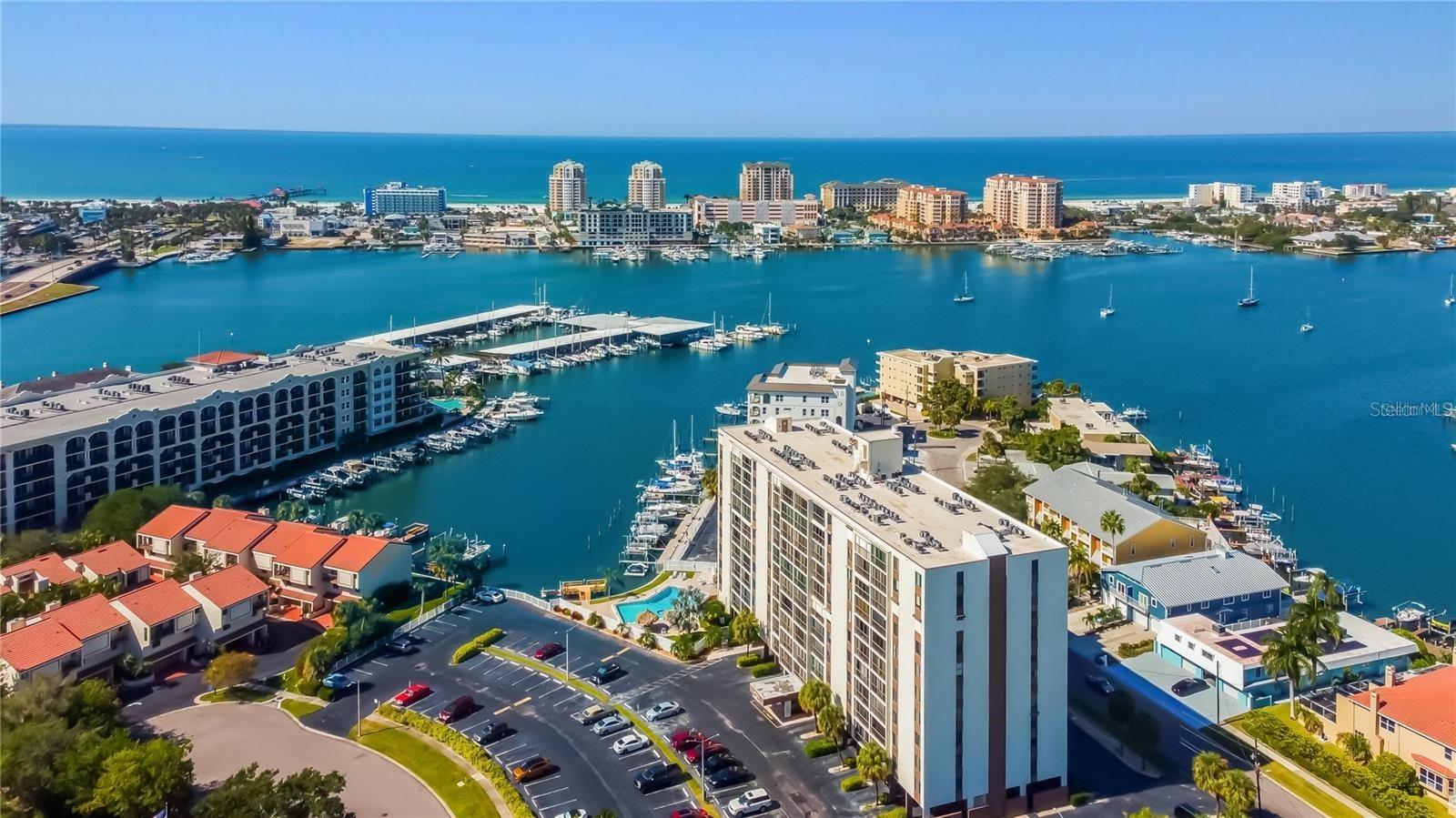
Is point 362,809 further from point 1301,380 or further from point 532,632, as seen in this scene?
point 1301,380

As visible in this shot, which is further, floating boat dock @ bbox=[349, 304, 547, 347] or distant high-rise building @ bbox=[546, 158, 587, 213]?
distant high-rise building @ bbox=[546, 158, 587, 213]

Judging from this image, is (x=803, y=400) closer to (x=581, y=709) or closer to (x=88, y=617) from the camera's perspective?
(x=581, y=709)

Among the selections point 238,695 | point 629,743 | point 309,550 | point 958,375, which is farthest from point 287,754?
point 958,375

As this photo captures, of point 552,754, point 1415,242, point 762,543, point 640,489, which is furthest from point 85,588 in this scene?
point 1415,242

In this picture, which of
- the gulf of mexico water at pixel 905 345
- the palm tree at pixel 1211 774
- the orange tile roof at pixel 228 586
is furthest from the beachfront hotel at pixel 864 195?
the palm tree at pixel 1211 774

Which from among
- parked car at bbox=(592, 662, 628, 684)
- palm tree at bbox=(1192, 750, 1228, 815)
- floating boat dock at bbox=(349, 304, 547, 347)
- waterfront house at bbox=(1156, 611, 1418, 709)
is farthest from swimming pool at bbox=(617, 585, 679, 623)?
floating boat dock at bbox=(349, 304, 547, 347)

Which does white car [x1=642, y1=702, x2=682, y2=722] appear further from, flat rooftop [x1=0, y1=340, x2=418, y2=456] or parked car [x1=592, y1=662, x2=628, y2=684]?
flat rooftop [x1=0, y1=340, x2=418, y2=456]
